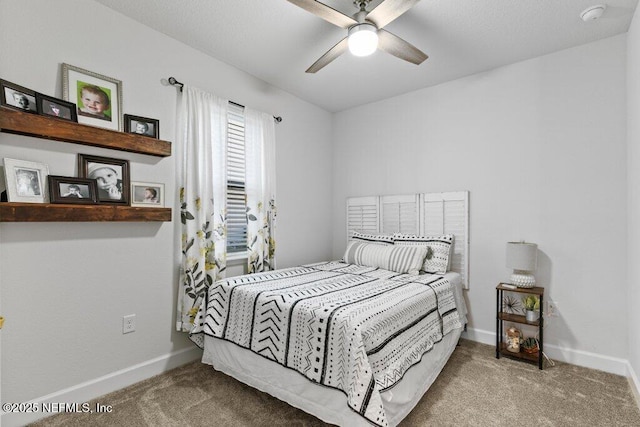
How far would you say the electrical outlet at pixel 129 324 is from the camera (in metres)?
2.21

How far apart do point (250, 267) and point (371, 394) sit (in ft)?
5.84

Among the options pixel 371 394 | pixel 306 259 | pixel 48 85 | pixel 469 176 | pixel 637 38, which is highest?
pixel 637 38

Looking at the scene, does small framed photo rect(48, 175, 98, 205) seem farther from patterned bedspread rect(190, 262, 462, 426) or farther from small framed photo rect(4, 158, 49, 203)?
patterned bedspread rect(190, 262, 462, 426)

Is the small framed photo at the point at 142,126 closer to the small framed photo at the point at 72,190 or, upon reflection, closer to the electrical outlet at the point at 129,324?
the small framed photo at the point at 72,190

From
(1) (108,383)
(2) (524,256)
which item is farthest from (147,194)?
(2) (524,256)

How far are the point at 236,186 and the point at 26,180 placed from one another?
58.6 inches

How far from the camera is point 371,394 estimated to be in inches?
58.8

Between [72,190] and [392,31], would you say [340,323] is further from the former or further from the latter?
[392,31]

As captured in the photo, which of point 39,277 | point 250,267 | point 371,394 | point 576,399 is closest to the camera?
point 371,394

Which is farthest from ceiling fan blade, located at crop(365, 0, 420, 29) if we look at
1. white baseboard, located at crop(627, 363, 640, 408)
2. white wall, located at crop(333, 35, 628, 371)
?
white baseboard, located at crop(627, 363, 640, 408)

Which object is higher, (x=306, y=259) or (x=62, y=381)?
(x=306, y=259)

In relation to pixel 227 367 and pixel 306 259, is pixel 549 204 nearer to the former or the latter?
pixel 306 259

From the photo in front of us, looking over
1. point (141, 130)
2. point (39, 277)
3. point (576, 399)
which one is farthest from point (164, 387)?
point (576, 399)

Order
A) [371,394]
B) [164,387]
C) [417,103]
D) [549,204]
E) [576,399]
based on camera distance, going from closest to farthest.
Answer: [371,394] → [576,399] → [164,387] → [549,204] → [417,103]
